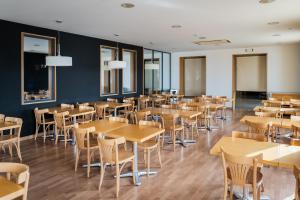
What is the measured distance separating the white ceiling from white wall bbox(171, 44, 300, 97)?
302cm

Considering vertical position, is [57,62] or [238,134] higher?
[57,62]

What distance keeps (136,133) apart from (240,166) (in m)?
1.61

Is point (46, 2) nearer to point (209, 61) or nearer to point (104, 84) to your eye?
point (104, 84)

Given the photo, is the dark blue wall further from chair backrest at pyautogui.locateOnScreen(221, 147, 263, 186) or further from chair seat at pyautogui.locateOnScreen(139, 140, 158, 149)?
chair backrest at pyautogui.locateOnScreen(221, 147, 263, 186)

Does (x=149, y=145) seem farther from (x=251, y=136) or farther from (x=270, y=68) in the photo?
(x=270, y=68)

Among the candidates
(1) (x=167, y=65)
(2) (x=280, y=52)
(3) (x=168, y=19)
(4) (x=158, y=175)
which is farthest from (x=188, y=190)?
(1) (x=167, y=65)

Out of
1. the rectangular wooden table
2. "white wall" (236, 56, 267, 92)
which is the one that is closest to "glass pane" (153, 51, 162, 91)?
"white wall" (236, 56, 267, 92)

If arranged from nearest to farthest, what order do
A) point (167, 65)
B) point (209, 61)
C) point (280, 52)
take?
1. point (280, 52)
2. point (209, 61)
3. point (167, 65)

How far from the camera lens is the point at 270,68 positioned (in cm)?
1086

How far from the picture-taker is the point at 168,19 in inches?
226

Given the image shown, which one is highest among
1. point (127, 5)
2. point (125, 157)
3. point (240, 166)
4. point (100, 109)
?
point (127, 5)

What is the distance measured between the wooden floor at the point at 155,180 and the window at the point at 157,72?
6.84m

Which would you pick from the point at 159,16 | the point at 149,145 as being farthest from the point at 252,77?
the point at 149,145

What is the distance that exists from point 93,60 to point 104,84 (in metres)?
1.18
